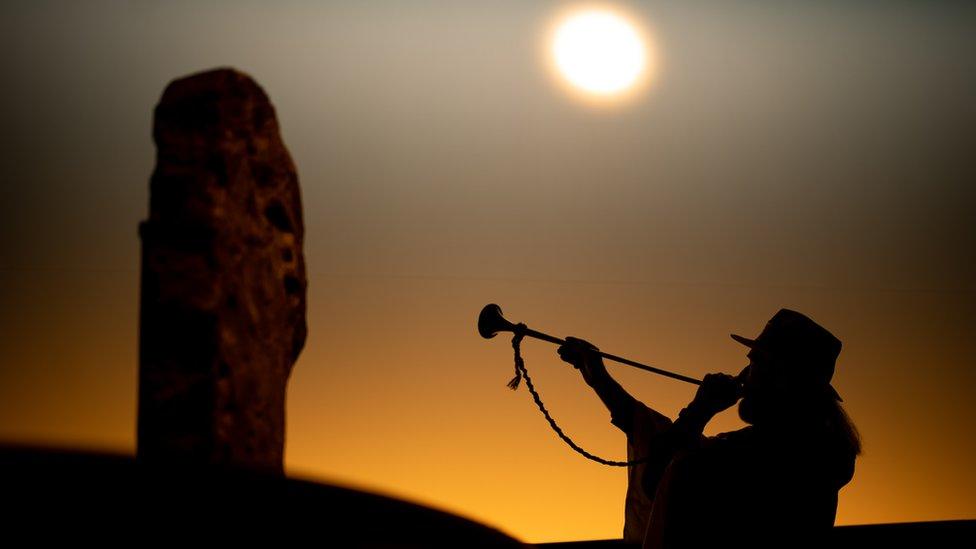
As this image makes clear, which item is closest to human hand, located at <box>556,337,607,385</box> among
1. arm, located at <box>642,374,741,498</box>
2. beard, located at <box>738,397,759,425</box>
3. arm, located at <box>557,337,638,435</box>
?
arm, located at <box>557,337,638,435</box>

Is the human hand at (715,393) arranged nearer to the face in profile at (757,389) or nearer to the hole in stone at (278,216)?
the face in profile at (757,389)

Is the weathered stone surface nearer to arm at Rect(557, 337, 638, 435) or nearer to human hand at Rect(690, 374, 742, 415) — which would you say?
arm at Rect(557, 337, 638, 435)

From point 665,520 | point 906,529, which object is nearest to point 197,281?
point 665,520

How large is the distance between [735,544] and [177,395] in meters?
1.31

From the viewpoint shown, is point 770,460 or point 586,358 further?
point 586,358

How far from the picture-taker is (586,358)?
7.52ft

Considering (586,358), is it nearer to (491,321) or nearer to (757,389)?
(491,321)

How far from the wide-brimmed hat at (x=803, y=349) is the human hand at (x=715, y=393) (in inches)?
5.9

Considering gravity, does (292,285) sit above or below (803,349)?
above

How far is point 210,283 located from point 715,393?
128cm

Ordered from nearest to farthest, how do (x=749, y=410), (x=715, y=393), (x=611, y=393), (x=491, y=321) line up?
(x=749, y=410) → (x=715, y=393) → (x=611, y=393) → (x=491, y=321)

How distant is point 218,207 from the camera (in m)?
1.86

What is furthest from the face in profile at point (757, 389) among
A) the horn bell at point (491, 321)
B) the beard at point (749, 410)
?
the horn bell at point (491, 321)

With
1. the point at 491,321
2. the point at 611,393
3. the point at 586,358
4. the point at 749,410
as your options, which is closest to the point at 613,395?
the point at 611,393
